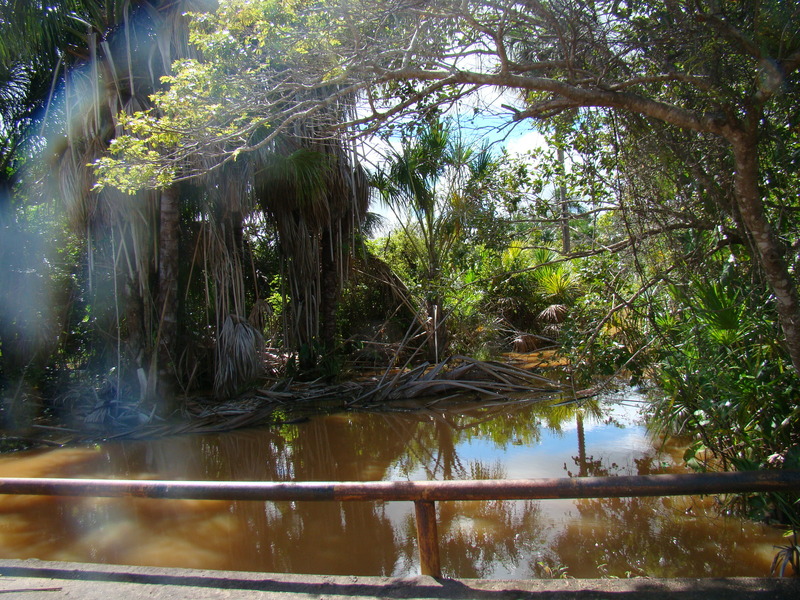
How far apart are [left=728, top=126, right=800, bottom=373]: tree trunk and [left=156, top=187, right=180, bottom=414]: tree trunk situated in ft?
27.1

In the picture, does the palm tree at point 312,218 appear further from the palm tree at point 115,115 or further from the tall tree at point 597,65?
the tall tree at point 597,65

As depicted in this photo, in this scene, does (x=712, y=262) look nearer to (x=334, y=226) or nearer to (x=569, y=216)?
(x=569, y=216)

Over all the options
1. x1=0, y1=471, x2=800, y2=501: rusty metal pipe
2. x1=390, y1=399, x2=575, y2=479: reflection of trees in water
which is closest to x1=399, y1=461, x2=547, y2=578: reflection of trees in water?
x1=390, y1=399, x2=575, y2=479: reflection of trees in water

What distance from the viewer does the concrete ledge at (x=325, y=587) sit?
9.09ft

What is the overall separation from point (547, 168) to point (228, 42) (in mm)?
3502

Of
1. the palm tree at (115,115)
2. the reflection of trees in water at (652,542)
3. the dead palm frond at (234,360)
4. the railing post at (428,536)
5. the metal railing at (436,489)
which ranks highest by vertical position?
the palm tree at (115,115)

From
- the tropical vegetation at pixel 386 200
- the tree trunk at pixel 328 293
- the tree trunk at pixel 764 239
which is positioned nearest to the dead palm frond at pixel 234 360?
the tropical vegetation at pixel 386 200

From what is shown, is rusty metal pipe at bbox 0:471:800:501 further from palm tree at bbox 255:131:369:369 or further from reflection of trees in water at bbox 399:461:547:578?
palm tree at bbox 255:131:369:369

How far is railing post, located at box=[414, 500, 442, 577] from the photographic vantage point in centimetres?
302

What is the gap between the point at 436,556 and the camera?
3043 mm

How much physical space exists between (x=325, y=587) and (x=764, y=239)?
3.22 m

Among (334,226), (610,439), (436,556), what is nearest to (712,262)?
(610,439)

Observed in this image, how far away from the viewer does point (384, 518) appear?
535cm

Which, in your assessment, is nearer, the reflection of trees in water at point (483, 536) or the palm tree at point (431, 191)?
the reflection of trees in water at point (483, 536)
